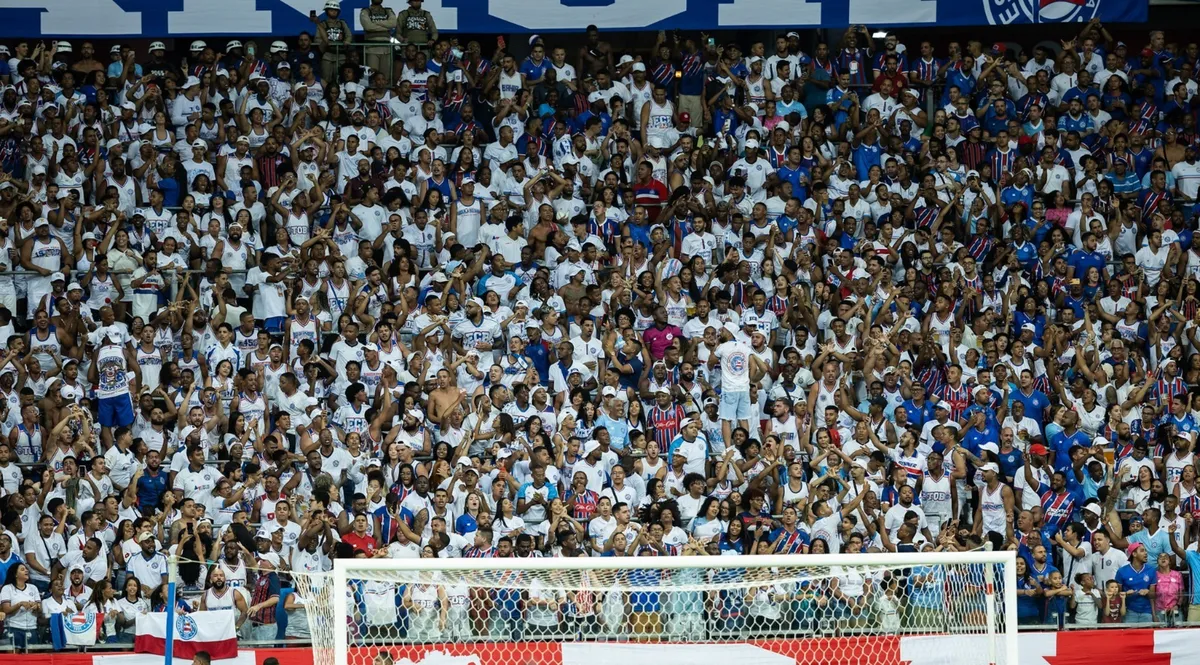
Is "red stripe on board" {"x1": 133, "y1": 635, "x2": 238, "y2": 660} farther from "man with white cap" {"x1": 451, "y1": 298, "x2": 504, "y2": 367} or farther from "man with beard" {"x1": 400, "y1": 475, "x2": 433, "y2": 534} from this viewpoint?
"man with white cap" {"x1": 451, "y1": 298, "x2": 504, "y2": 367}

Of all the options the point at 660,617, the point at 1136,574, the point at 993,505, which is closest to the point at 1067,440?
the point at 993,505

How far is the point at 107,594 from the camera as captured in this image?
1720 cm

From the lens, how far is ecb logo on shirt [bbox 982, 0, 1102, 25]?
2483cm

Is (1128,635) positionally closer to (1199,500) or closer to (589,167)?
(1199,500)

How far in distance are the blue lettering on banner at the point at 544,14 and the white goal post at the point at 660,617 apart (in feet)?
37.6

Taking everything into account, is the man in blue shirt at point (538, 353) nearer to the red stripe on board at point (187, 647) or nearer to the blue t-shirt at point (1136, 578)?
the red stripe on board at point (187, 647)

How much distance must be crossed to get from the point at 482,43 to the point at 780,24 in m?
4.74

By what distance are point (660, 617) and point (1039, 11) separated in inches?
518

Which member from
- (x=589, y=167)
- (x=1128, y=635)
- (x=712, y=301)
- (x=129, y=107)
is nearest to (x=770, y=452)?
(x=712, y=301)

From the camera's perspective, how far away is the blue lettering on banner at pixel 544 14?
2447 centimetres

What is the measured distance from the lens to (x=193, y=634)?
1677 centimetres

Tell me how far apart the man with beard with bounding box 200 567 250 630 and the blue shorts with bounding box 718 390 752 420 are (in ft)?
19.8

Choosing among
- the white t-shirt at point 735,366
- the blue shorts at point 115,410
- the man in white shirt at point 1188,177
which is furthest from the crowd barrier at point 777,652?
the man in white shirt at point 1188,177

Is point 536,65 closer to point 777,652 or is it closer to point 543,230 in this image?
point 543,230
